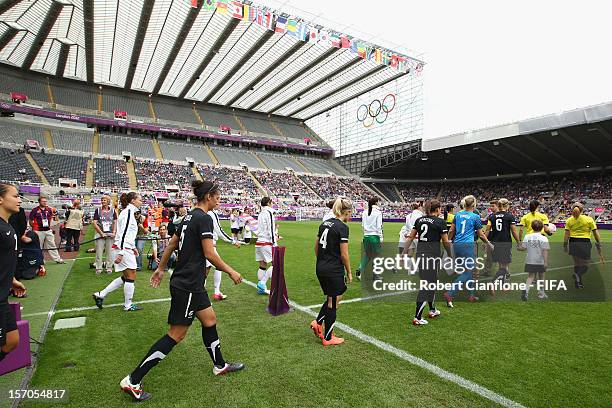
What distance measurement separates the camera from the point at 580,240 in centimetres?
752

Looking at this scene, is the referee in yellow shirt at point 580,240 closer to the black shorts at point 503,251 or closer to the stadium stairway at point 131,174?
the black shorts at point 503,251

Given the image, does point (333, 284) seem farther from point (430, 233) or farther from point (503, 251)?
point (503, 251)

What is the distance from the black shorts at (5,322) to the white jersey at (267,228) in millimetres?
4413

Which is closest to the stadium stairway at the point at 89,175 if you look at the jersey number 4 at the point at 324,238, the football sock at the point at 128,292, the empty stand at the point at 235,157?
the empty stand at the point at 235,157

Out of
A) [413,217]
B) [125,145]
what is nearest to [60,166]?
[125,145]

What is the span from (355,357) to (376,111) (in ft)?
169

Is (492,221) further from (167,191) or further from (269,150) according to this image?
(269,150)

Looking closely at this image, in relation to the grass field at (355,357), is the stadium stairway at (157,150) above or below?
above

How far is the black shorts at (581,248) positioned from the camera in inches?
286

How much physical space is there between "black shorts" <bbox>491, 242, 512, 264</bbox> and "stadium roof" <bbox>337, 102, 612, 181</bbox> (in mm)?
29667

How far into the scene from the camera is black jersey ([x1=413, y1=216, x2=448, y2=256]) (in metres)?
5.29

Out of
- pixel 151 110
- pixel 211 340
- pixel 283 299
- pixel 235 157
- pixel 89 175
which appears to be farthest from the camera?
pixel 235 157

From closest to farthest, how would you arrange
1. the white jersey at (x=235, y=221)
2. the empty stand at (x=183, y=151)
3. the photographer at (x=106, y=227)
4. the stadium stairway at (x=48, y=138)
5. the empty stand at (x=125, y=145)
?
1. the photographer at (x=106, y=227)
2. the white jersey at (x=235, y=221)
3. the stadium stairway at (x=48, y=138)
4. the empty stand at (x=125, y=145)
5. the empty stand at (x=183, y=151)

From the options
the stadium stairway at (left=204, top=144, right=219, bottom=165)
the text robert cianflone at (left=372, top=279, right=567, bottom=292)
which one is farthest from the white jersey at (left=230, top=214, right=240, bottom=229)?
the stadium stairway at (left=204, top=144, right=219, bottom=165)
